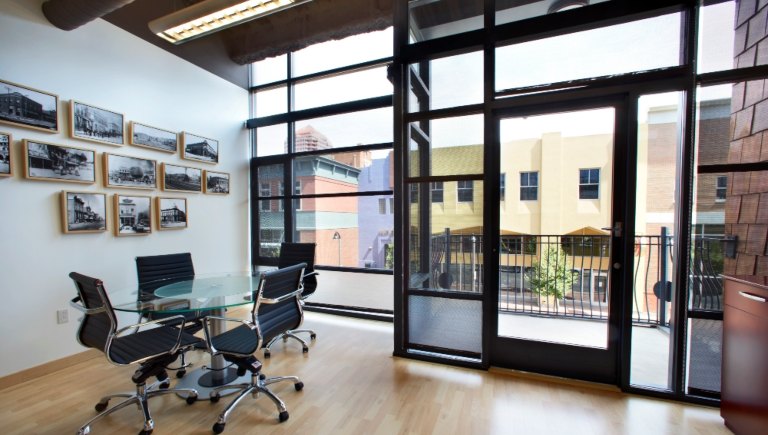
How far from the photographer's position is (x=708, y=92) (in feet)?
6.90

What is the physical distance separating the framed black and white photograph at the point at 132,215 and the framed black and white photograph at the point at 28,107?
77 centimetres

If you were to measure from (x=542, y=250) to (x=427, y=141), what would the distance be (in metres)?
1.40

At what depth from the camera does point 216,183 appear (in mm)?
4027

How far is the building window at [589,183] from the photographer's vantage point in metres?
2.36

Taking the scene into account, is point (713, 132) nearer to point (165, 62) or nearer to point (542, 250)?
point (542, 250)

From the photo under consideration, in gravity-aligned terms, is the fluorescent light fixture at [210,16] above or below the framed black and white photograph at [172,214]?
above

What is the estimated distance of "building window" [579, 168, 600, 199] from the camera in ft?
7.73

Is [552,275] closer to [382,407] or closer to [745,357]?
[745,357]

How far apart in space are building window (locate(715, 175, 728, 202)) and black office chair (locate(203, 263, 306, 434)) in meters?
3.00

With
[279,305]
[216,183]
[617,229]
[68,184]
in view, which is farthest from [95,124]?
[617,229]

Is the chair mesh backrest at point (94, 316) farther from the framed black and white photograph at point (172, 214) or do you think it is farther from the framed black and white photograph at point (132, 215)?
the framed black and white photograph at point (172, 214)

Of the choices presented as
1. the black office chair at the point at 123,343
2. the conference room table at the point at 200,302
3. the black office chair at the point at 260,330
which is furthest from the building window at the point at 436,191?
the black office chair at the point at 123,343

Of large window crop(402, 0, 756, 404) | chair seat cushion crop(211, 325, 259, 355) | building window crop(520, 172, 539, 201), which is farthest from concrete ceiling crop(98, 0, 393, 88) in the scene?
chair seat cushion crop(211, 325, 259, 355)

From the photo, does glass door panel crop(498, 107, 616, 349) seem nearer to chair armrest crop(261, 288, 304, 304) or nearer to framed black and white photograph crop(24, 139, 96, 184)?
chair armrest crop(261, 288, 304, 304)
